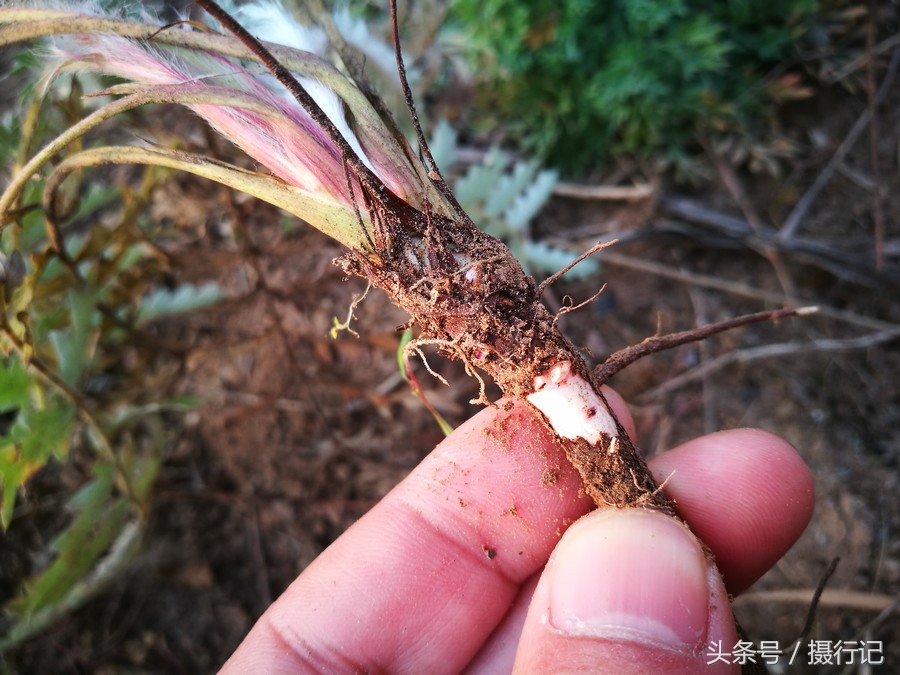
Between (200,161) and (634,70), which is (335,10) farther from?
(634,70)

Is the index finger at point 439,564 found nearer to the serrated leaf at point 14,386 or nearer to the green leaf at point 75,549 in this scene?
the green leaf at point 75,549

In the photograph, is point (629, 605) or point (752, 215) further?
point (752, 215)

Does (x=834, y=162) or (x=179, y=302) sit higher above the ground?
(x=179, y=302)

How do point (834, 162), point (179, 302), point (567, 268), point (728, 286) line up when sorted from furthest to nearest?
point (834, 162) → point (728, 286) → point (179, 302) → point (567, 268)

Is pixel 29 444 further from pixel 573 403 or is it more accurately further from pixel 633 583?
pixel 633 583

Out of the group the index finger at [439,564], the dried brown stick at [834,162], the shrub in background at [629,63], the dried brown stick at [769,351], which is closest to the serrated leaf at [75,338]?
the index finger at [439,564]

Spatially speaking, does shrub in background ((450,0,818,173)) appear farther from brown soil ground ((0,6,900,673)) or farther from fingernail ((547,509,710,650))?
fingernail ((547,509,710,650))

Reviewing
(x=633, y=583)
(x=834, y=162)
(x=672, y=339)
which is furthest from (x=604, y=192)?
(x=633, y=583)

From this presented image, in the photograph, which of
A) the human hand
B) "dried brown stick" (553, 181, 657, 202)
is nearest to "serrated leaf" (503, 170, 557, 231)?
"dried brown stick" (553, 181, 657, 202)
